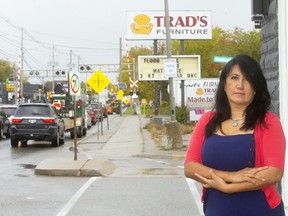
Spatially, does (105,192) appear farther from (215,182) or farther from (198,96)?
(198,96)

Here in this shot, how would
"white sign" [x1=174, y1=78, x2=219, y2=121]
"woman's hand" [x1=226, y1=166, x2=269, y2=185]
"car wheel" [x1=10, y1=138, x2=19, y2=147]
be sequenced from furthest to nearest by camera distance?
"white sign" [x1=174, y1=78, x2=219, y2=121] → "car wheel" [x1=10, y1=138, x2=19, y2=147] → "woman's hand" [x1=226, y1=166, x2=269, y2=185]

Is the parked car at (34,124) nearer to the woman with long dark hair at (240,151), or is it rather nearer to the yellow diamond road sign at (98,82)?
the yellow diamond road sign at (98,82)

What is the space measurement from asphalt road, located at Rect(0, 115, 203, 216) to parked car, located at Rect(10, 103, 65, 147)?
608cm

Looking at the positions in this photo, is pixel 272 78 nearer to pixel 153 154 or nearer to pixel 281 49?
pixel 281 49

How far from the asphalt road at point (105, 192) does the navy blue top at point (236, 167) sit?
4.73 m

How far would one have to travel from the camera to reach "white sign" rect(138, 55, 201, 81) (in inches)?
1099

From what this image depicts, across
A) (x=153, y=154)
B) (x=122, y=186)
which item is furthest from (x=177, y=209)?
(x=153, y=154)

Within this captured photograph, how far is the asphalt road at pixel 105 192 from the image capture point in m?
7.91

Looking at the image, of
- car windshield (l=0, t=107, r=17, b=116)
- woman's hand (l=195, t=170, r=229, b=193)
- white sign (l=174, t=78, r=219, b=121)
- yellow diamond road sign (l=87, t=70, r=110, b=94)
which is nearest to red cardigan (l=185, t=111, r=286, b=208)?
woman's hand (l=195, t=170, r=229, b=193)

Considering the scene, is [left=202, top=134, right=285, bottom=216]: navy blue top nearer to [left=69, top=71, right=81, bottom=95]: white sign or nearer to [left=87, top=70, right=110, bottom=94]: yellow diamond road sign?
[left=69, top=71, right=81, bottom=95]: white sign

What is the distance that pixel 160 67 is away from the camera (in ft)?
93.4

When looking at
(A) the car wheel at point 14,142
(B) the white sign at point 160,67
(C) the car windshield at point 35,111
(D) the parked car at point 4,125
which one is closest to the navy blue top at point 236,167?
(C) the car windshield at point 35,111

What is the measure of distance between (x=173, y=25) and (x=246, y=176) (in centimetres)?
3116

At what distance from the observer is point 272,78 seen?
19.2ft
